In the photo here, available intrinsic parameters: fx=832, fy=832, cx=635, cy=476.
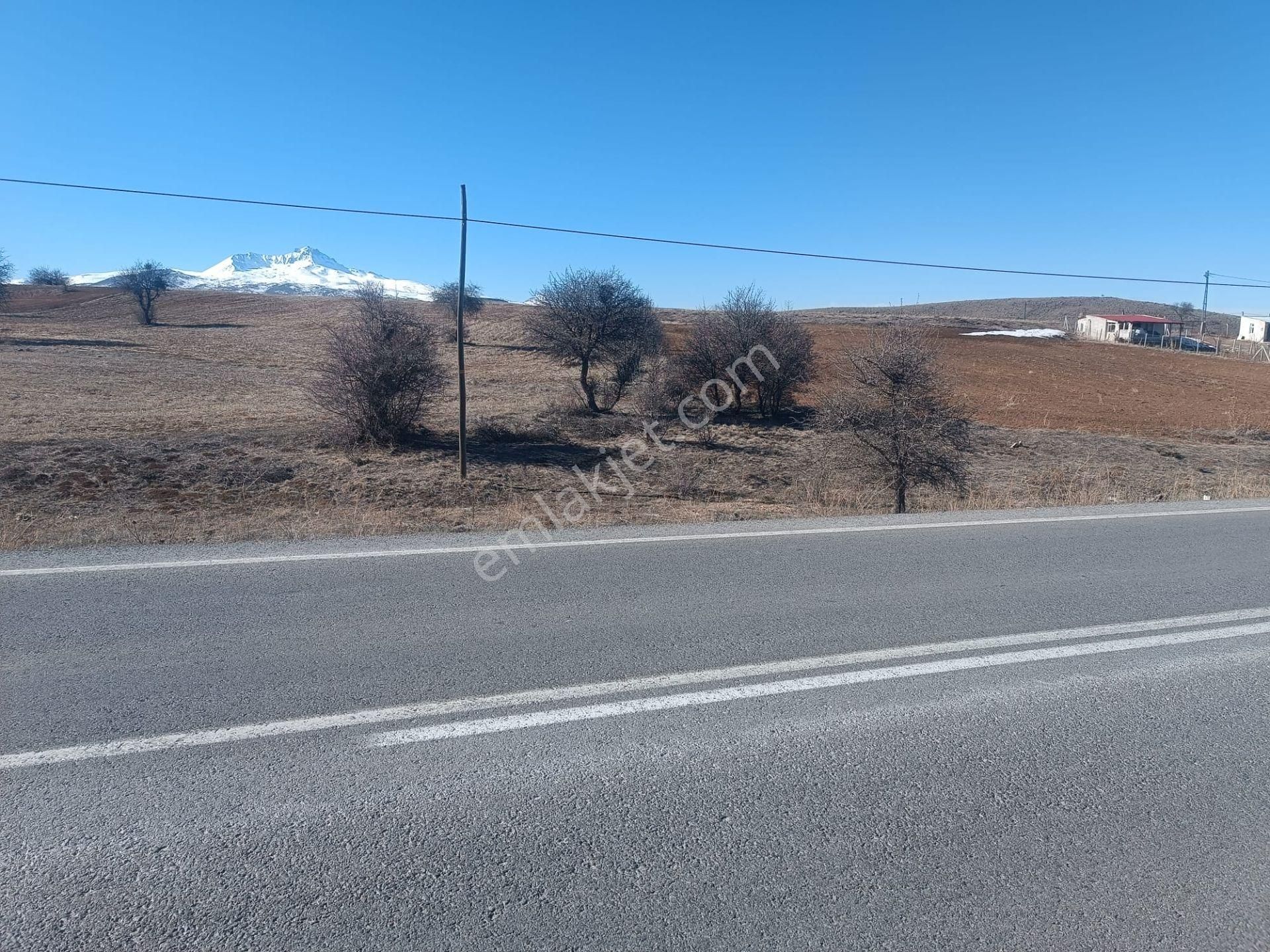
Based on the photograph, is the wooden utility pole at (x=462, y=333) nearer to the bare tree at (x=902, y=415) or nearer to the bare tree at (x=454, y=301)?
the bare tree at (x=902, y=415)

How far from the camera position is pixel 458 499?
18.8m

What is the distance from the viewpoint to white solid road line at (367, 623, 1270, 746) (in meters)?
3.92

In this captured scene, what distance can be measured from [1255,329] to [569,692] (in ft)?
445

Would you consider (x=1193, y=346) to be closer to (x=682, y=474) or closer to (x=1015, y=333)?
(x=1015, y=333)

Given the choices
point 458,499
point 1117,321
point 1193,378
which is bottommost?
point 458,499

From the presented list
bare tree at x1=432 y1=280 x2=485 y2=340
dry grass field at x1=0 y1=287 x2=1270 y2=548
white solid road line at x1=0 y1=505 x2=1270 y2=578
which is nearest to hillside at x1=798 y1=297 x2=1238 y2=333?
bare tree at x1=432 y1=280 x2=485 y2=340

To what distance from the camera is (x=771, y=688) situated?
448 cm

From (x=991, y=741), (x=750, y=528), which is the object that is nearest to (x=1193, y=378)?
(x=750, y=528)

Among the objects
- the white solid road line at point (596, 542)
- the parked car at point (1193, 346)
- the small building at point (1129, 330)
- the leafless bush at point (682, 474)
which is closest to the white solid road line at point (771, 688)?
the white solid road line at point (596, 542)

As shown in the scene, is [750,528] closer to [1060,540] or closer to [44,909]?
[1060,540]

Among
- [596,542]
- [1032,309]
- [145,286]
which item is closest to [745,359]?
[596,542]

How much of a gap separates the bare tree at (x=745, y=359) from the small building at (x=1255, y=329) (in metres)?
104

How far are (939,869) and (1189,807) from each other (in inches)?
50.2

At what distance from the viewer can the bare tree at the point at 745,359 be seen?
3095 centimetres
